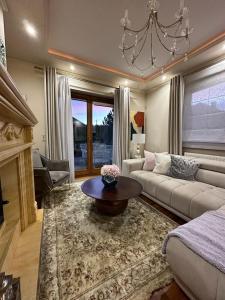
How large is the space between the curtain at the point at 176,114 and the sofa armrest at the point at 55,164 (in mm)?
2417

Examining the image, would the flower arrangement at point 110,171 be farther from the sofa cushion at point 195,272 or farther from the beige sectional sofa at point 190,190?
the sofa cushion at point 195,272

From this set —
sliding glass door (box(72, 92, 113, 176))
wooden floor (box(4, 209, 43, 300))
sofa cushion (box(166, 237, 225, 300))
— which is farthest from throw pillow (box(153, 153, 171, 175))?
wooden floor (box(4, 209, 43, 300))

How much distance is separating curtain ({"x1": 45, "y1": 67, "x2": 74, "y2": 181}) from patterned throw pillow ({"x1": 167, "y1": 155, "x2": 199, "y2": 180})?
2.20 metres

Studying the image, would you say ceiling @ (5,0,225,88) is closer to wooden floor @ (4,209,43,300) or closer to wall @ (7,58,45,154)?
wall @ (7,58,45,154)

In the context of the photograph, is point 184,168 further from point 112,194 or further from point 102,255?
point 102,255

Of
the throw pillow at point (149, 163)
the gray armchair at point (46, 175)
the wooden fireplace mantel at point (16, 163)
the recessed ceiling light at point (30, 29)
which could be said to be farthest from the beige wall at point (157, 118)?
the wooden fireplace mantel at point (16, 163)

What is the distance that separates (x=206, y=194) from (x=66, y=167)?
2.39 m

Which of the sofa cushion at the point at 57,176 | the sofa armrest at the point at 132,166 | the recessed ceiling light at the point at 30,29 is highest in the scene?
the recessed ceiling light at the point at 30,29

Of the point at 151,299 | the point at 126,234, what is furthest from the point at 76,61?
the point at 151,299

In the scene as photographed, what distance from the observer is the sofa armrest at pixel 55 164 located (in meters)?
2.84

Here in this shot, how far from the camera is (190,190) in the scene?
1981mm

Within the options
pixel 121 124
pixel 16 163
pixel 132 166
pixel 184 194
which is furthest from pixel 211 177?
pixel 16 163

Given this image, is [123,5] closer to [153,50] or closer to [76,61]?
[153,50]

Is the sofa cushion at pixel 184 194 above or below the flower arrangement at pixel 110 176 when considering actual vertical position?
below
